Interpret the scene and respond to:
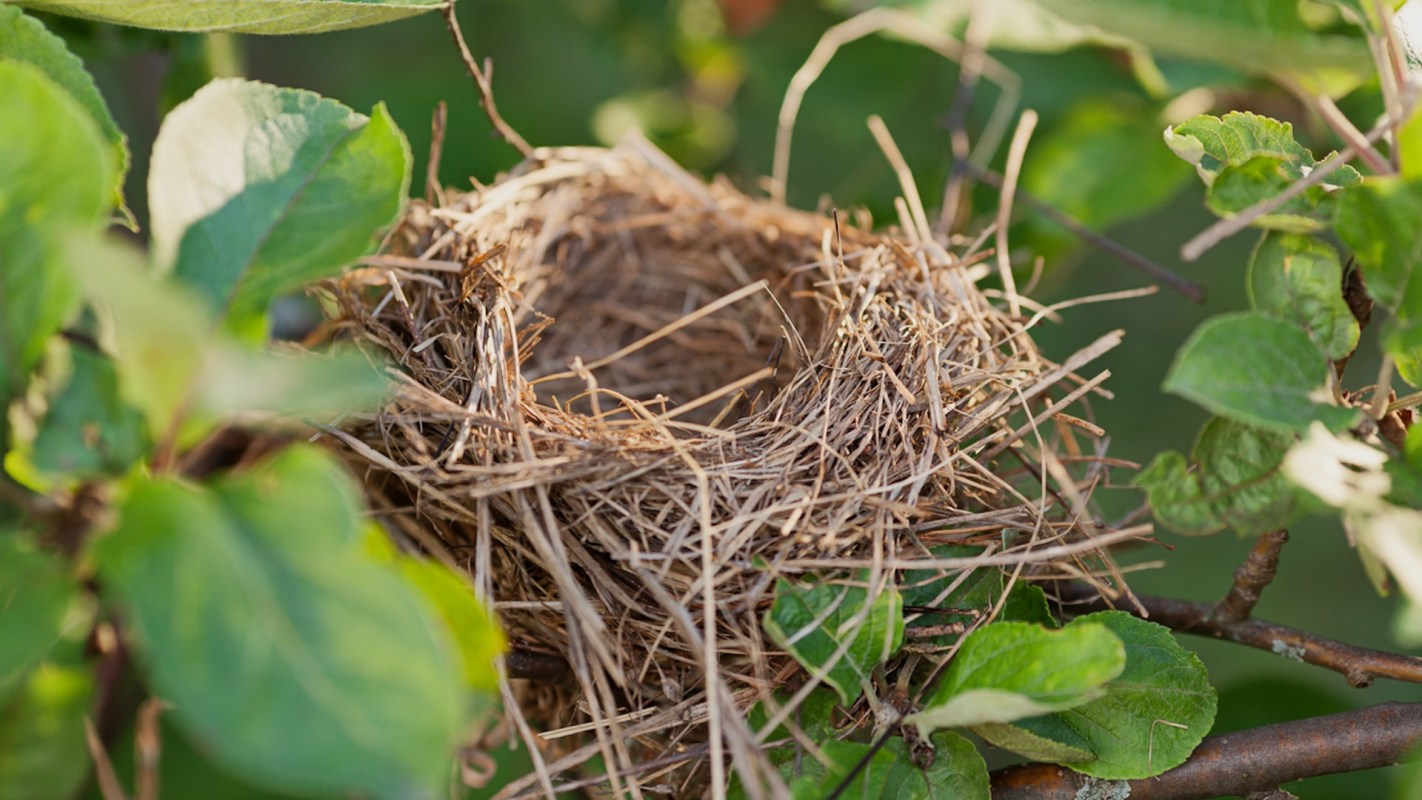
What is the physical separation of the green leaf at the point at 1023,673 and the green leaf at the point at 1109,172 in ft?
2.96

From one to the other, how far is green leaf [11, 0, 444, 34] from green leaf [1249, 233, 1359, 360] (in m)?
0.65

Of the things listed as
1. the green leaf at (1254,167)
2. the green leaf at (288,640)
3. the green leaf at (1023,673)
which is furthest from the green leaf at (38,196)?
the green leaf at (1254,167)

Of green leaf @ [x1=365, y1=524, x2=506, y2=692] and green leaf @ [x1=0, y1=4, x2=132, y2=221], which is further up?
green leaf @ [x1=0, y1=4, x2=132, y2=221]

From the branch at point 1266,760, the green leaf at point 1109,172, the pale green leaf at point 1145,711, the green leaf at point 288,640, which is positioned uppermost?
the green leaf at point 288,640

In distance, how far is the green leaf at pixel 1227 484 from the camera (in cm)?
72

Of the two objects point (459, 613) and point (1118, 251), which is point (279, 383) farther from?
point (1118, 251)

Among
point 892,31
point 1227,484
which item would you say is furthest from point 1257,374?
point 892,31

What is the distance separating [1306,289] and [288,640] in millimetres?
715

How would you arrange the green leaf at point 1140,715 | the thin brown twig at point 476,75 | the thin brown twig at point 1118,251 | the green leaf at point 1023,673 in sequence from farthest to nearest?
the thin brown twig at point 1118,251 < the thin brown twig at point 476,75 < the green leaf at point 1140,715 < the green leaf at point 1023,673

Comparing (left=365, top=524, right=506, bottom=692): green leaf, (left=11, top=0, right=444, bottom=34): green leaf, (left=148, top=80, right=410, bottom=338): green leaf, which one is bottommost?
(left=365, top=524, right=506, bottom=692): green leaf

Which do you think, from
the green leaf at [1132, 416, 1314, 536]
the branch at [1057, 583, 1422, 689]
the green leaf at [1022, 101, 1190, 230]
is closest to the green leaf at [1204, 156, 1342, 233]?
the green leaf at [1132, 416, 1314, 536]

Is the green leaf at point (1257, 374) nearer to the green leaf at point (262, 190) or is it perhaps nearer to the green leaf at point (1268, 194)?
the green leaf at point (1268, 194)

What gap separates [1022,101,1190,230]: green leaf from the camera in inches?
56.6

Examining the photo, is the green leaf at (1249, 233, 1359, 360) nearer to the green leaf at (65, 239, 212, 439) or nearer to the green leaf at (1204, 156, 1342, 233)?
the green leaf at (1204, 156, 1342, 233)
